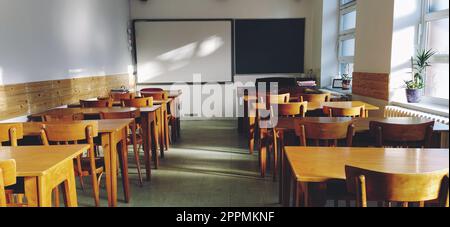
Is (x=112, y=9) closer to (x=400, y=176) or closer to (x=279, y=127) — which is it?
(x=279, y=127)

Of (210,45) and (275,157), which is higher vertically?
(210,45)

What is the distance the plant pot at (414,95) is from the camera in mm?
4707

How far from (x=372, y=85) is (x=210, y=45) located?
13.9ft

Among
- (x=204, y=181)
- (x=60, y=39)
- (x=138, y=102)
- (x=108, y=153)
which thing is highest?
(x=60, y=39)

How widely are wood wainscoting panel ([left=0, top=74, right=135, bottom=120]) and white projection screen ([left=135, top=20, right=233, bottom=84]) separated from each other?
1.84m

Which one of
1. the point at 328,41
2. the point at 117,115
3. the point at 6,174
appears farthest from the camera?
the point at 328,41

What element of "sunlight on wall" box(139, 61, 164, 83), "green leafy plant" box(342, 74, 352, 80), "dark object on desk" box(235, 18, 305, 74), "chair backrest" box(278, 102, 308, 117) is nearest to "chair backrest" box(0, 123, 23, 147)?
"chair backrest" box(278, 102, 308, 117)

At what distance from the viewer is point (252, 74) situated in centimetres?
902

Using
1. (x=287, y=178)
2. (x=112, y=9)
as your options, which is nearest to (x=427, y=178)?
(x=287, y=178)

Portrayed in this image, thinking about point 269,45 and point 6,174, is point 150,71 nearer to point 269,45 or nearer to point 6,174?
point 269,45

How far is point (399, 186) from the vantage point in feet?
5.52

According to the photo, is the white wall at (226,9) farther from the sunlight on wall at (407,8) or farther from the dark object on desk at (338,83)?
the sunlight on wall at (407,8)

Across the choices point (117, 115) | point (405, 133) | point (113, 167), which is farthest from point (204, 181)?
point (405, 133)

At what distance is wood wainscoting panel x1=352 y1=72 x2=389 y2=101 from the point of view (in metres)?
5.11
